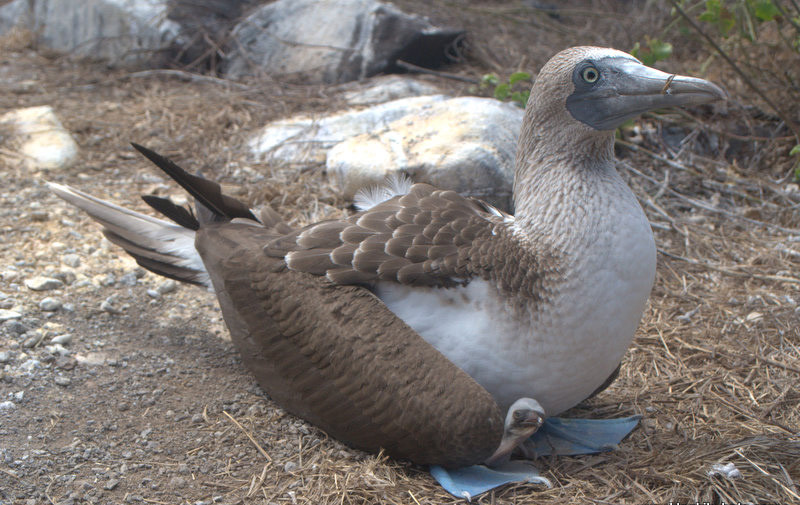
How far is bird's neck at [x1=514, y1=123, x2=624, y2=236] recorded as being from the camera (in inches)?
116

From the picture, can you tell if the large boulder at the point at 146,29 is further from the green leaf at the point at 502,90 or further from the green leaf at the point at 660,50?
the green leaf at the point at 660,50

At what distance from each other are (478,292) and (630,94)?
0.94m

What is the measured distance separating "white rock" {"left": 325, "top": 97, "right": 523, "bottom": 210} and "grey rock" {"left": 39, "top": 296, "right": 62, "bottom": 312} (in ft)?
6.32

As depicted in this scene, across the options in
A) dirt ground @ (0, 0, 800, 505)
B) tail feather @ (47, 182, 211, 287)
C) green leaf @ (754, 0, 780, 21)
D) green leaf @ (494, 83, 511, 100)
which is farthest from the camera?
green leaf @ (494, 83, 511, 100)

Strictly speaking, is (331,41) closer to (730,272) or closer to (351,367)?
(730,272)

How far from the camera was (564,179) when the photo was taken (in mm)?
3014

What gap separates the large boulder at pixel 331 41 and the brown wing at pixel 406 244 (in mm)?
3967

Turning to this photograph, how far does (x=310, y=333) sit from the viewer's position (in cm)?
310

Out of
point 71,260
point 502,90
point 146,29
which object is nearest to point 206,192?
point 71,260

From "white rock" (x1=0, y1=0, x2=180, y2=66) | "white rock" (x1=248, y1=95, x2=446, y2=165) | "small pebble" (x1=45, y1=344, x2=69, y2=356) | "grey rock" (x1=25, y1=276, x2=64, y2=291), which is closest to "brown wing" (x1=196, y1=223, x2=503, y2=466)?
"small pebble" (x1=45, y1=344, x2=69, y2=356)

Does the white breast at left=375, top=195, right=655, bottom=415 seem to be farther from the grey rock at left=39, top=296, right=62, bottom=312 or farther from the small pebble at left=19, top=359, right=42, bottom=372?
the grey rock at left=39, top=296, right=62, bottom=312

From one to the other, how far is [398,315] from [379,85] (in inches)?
156

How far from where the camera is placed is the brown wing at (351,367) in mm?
2787

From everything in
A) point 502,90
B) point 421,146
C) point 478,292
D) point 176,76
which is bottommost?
point 176,76
